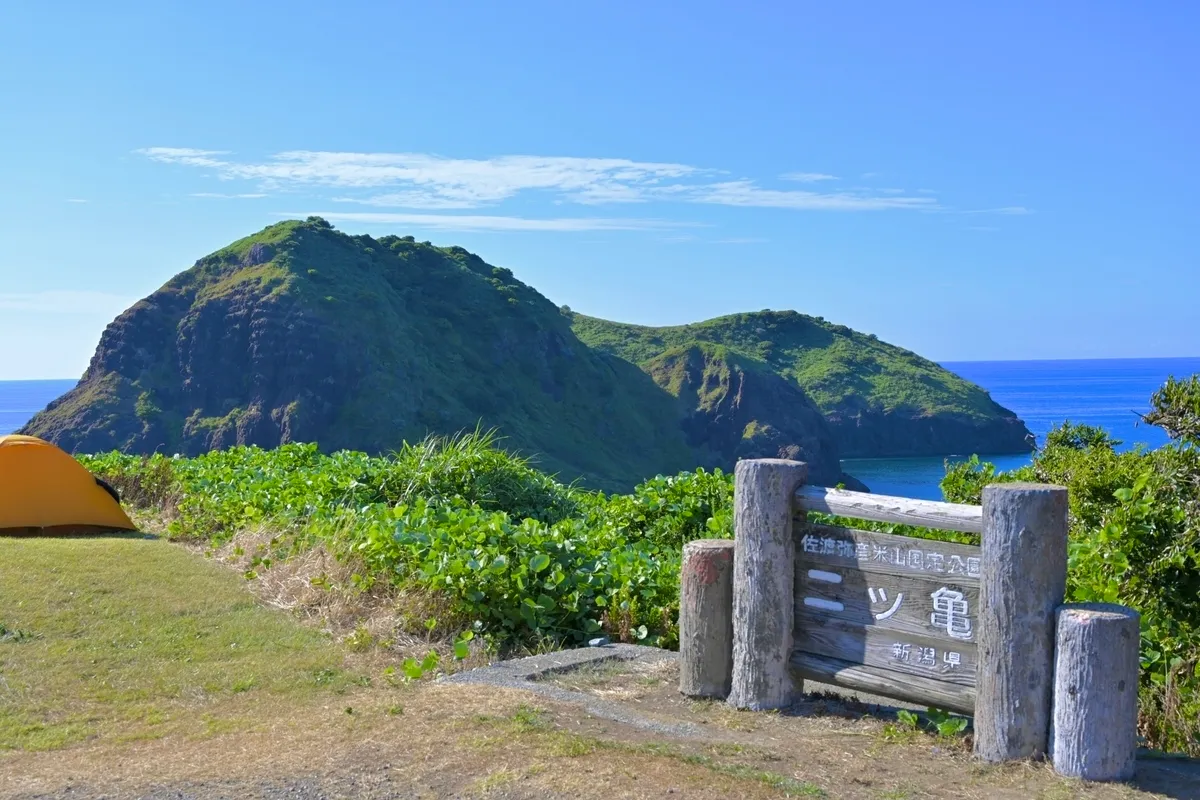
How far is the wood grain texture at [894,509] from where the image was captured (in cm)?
455

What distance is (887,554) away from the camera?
15.9 feet

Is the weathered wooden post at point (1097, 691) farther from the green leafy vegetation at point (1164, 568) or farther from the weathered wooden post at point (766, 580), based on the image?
the weathered wooden post at point (766, 580)

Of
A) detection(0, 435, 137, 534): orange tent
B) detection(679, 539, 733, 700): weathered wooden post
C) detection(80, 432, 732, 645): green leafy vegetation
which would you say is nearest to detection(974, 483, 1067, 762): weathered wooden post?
detection(679, 539, 733, 700): weathered wooden post

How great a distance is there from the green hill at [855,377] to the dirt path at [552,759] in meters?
95.7

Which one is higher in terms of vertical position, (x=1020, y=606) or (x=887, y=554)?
(x=887, y=554)

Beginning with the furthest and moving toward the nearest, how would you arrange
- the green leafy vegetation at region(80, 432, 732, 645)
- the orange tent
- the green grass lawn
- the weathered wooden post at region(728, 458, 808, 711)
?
the orange tent
the green leafy vegetation at region(80, 432, 732, 645)
the green grass lawn
the weathered wooden post at region(728, 458, 808, 711)

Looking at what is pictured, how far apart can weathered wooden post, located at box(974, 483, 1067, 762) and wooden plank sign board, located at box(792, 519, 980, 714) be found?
180mm

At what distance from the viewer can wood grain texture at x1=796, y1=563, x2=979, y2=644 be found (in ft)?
15.2

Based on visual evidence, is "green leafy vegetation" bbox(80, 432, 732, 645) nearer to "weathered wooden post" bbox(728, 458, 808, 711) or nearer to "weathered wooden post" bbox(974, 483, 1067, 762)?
"weathered wooden post" bbox(728, 458, 808, 711)

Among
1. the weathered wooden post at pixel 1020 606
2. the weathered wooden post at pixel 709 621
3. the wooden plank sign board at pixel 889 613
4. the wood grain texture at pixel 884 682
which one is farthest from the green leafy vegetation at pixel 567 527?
the weathered wooden post at pixel 709 621

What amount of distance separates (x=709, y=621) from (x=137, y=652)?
366 cm

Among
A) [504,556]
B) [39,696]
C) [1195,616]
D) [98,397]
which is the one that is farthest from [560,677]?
[98,397]

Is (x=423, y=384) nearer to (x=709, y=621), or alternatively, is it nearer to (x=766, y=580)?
(x=709, y=621)

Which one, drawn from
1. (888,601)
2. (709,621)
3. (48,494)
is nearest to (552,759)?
(709,621)
